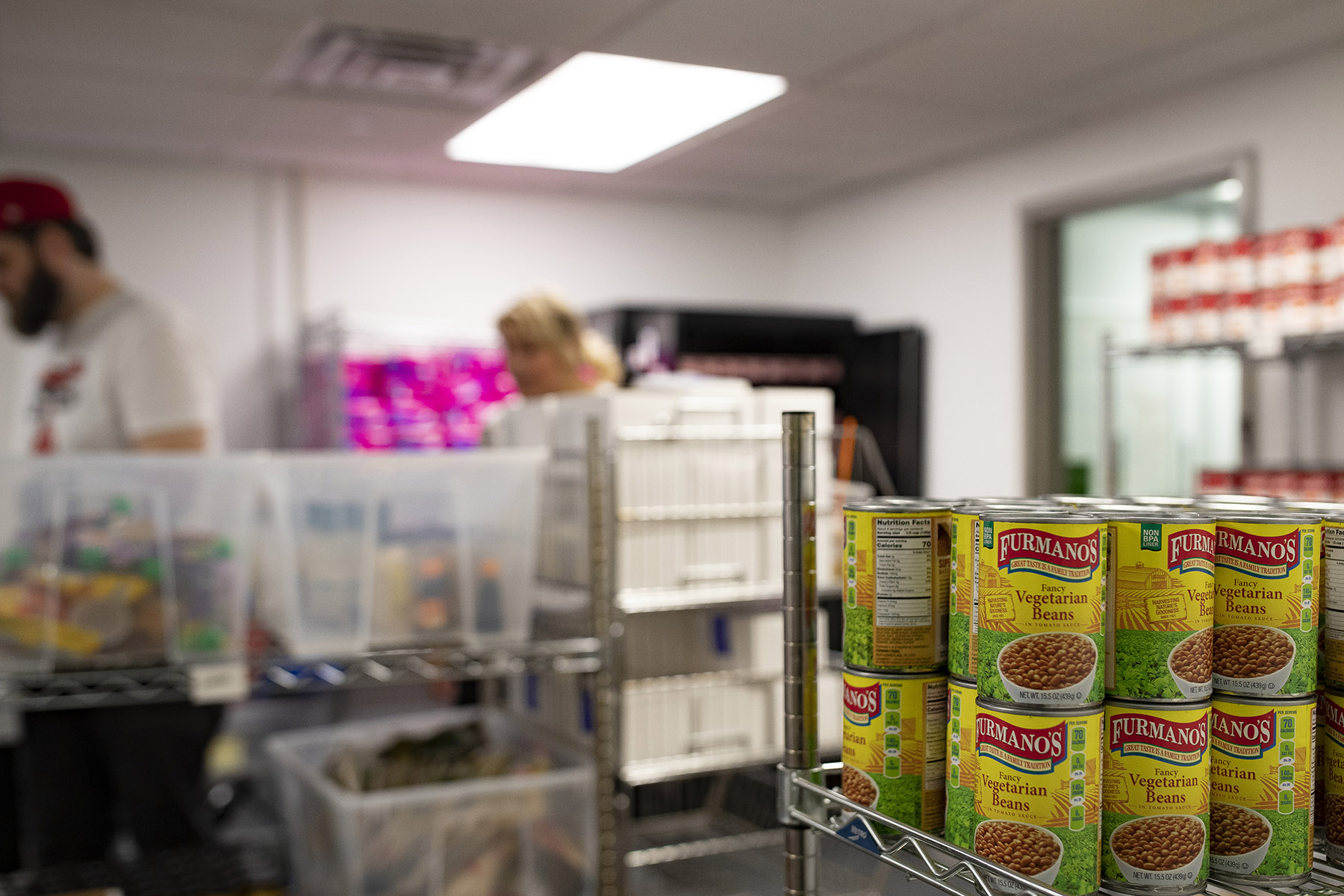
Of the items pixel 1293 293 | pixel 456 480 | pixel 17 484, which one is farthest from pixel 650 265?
pixel 17 484

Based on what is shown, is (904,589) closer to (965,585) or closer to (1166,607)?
(965,585)

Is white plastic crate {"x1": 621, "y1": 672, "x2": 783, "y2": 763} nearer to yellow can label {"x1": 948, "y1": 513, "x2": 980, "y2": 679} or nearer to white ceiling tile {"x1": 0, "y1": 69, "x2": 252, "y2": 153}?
yellow can label {"x1": 948, "y1": 513, "x2": 980, "y2": 679}

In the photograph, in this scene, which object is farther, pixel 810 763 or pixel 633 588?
pixel 633 588

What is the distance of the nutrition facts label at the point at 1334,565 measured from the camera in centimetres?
83

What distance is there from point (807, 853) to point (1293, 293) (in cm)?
244

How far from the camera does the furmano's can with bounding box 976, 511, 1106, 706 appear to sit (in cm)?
77

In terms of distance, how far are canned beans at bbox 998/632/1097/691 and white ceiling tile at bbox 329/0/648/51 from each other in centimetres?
238

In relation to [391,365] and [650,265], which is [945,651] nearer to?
[391,365]

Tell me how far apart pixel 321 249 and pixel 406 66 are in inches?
64.1

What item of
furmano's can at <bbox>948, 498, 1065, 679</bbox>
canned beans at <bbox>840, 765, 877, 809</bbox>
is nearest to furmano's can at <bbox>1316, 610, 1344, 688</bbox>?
furmano's can at <bbox>948, 498, 1065, 679</bbox>

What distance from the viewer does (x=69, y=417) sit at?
2.60 m

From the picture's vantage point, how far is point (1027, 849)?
0.78 metres

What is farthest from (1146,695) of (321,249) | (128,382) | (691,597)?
(321,249)

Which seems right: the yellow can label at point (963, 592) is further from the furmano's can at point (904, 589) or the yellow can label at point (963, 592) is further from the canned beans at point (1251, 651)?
the canned beans at point (1251, 651)
